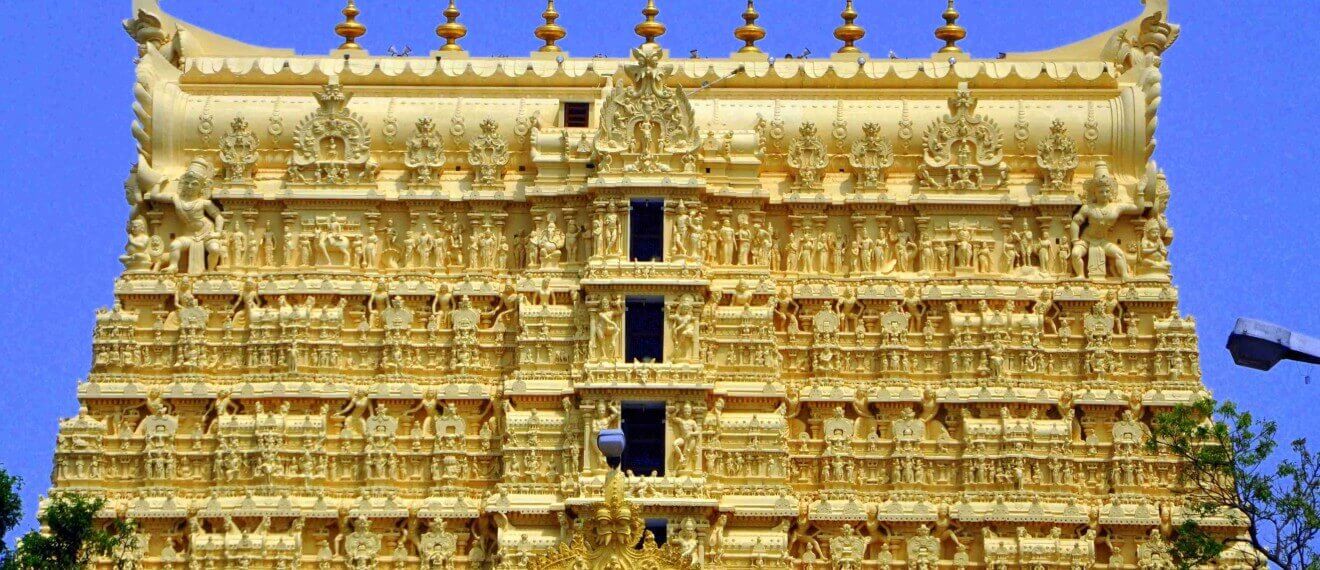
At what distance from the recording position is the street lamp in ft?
185

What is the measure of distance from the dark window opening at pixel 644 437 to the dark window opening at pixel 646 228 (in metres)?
3.98

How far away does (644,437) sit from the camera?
82.4m

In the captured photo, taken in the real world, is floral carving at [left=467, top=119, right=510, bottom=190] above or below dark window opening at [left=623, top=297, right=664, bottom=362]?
above

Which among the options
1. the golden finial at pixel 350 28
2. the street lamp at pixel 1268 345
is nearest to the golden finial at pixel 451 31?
the golden finial at pixel 350 28

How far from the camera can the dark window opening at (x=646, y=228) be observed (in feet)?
275

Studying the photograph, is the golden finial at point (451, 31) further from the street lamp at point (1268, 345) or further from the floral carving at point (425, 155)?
the street lamp at point (1268, 345)

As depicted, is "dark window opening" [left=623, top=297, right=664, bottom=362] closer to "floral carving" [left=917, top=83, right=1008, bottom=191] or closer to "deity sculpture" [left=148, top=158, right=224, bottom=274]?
"floral carving" [left=917, top=83, right=1008, bottom=191]

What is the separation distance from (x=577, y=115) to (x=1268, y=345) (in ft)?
110

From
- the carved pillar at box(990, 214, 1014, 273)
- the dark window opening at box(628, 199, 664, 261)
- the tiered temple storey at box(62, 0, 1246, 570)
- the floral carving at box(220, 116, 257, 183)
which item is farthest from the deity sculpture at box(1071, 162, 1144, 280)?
the floral carving at box(220, 116, 257, 183)

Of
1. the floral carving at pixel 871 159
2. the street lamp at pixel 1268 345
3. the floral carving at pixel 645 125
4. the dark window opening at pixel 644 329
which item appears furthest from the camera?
the floral carving at pixel 871 159

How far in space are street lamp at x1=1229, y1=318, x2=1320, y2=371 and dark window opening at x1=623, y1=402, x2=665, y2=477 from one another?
26.9m

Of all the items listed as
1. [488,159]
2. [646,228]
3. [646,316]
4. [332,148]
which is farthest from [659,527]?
[332,148]

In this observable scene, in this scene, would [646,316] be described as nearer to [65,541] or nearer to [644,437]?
[644,437]

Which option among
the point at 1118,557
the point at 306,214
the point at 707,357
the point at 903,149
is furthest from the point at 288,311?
the point at 1118,557
